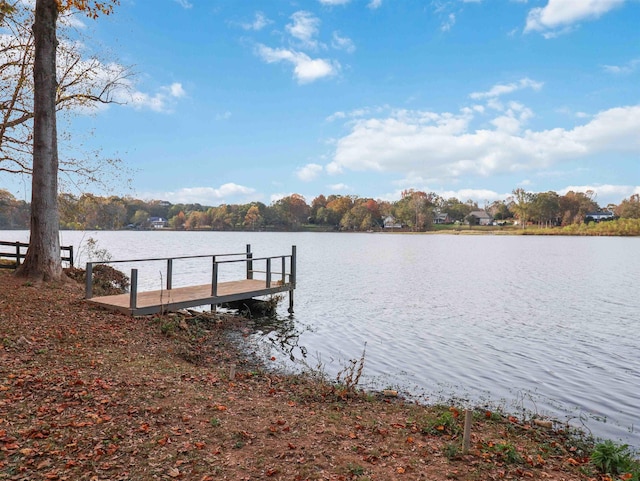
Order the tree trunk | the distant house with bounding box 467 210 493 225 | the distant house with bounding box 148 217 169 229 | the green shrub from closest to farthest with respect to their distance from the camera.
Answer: the green shrub
the tree trunk
the distant house with bounding box 467 210 493 225
the distant house with bounding box 148 217 169 229

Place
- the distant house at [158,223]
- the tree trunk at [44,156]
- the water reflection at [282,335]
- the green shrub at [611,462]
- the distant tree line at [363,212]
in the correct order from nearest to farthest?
the green shrub at [611,462] < the water reflection at [282,335] < the tree trunk at [44,156] < the distant tree line at [363,212] < the distant house at [158,223]

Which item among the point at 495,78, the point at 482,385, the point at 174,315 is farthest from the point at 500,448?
the point at 495,78

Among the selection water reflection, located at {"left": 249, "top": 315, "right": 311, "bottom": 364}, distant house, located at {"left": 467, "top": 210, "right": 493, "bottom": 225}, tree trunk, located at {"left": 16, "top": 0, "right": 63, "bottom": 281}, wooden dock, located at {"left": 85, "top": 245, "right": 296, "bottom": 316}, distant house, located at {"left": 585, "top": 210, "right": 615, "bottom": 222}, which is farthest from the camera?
distant house, located at {"left": 467, "top": 210, "right": 493, "bottom": 225}

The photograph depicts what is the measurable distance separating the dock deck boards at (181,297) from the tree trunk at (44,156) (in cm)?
234

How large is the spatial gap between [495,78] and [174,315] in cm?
4008

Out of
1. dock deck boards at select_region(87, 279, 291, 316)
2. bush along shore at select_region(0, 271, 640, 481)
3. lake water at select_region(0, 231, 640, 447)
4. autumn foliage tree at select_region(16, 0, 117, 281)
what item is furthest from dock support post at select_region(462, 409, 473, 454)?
autumn foliage tree at select_region(16, 0, 117, 281)

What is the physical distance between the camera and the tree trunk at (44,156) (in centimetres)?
1218

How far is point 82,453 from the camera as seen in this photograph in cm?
453

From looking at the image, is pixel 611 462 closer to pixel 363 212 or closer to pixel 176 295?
pixel 176 295

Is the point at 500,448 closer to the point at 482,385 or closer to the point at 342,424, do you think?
the point at 342,424

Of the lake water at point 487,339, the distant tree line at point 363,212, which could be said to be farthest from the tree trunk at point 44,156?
the distant tree line at point 363,212

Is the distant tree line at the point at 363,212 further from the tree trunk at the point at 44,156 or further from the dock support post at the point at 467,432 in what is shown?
the dock support post at the point at 467,432

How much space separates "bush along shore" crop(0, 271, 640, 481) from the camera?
449 centimetres

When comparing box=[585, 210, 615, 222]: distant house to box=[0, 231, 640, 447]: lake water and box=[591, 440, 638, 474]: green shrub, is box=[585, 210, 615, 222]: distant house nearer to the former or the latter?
box=[0, 231, 640, 447]: lake water
